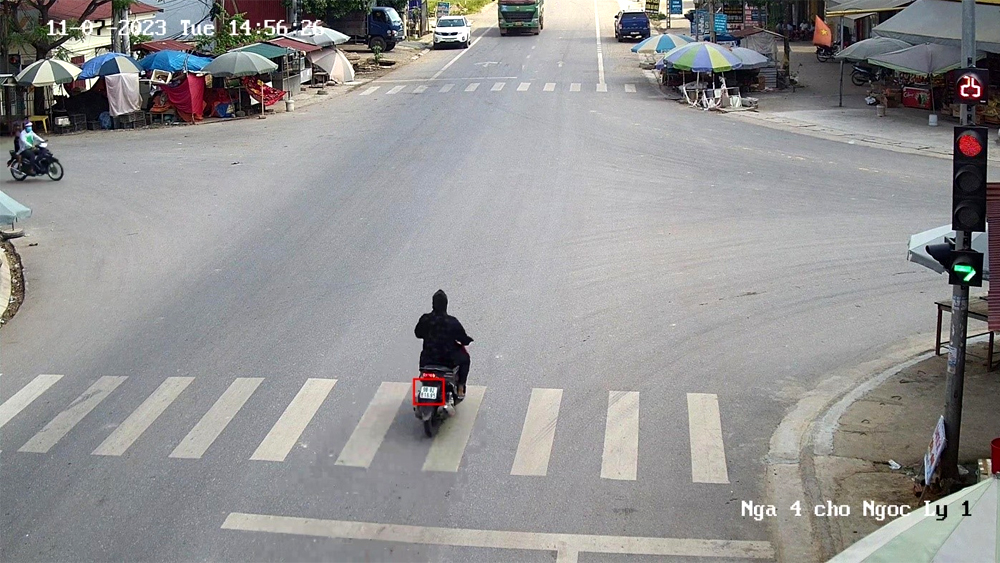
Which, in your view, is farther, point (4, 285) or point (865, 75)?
point (865, 75)

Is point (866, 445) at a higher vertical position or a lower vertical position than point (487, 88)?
lower

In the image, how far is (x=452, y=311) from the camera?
46.9ft

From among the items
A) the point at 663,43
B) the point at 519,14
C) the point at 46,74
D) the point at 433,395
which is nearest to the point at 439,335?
the point at 433,395

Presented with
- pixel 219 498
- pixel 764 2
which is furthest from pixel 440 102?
pixel 219 498

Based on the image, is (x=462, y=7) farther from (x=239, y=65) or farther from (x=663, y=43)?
(x=239, y=65)

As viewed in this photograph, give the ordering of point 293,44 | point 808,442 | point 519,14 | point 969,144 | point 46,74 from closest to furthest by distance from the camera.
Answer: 1. point 969,144
2. point 808,442
3. point 46,74
4. point 293,44
5. point 519,14

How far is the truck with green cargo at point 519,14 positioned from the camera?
58969mm

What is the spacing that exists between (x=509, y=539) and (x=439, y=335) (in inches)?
108

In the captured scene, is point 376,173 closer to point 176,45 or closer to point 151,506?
point 151,506

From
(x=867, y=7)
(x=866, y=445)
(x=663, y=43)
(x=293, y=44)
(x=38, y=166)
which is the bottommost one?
(x=866, y=445)

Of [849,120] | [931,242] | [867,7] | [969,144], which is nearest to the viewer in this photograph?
[969,144]

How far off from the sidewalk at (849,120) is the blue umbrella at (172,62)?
1770cm

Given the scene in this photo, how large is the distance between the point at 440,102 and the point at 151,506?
2763 centimetres

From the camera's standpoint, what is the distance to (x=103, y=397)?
460 inches
